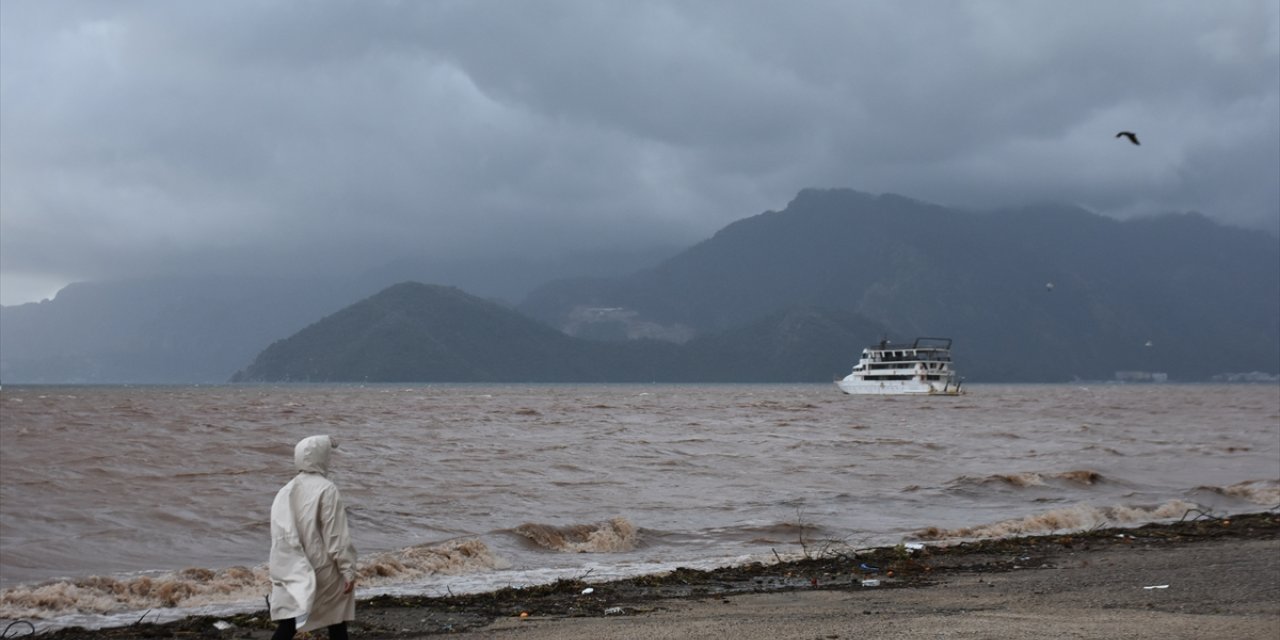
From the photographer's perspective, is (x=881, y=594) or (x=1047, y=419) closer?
(x=881, y=594)

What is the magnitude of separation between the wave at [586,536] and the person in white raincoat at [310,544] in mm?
9600

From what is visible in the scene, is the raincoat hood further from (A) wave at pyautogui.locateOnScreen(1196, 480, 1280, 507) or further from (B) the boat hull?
(B) the boat hull

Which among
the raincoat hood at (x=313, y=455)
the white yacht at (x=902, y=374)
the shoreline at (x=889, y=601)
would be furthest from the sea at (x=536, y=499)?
the white yacht at (x=902, y=374)

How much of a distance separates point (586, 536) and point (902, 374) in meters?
97.1

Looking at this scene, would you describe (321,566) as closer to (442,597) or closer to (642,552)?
(442,597)

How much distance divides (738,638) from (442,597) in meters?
4.14

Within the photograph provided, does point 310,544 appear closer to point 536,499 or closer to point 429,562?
point 429,562

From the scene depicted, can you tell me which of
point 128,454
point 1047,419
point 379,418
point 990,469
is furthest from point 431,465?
point 1047,419

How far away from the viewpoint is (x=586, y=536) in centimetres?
1730

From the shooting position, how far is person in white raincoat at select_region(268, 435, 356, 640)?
671cm

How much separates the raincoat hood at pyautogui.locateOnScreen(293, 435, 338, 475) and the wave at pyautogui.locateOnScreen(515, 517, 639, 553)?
981 centimetres

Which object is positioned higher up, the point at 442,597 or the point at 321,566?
the point at 321,566

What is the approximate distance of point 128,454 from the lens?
30.8m

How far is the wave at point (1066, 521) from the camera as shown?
1697 centimetres
